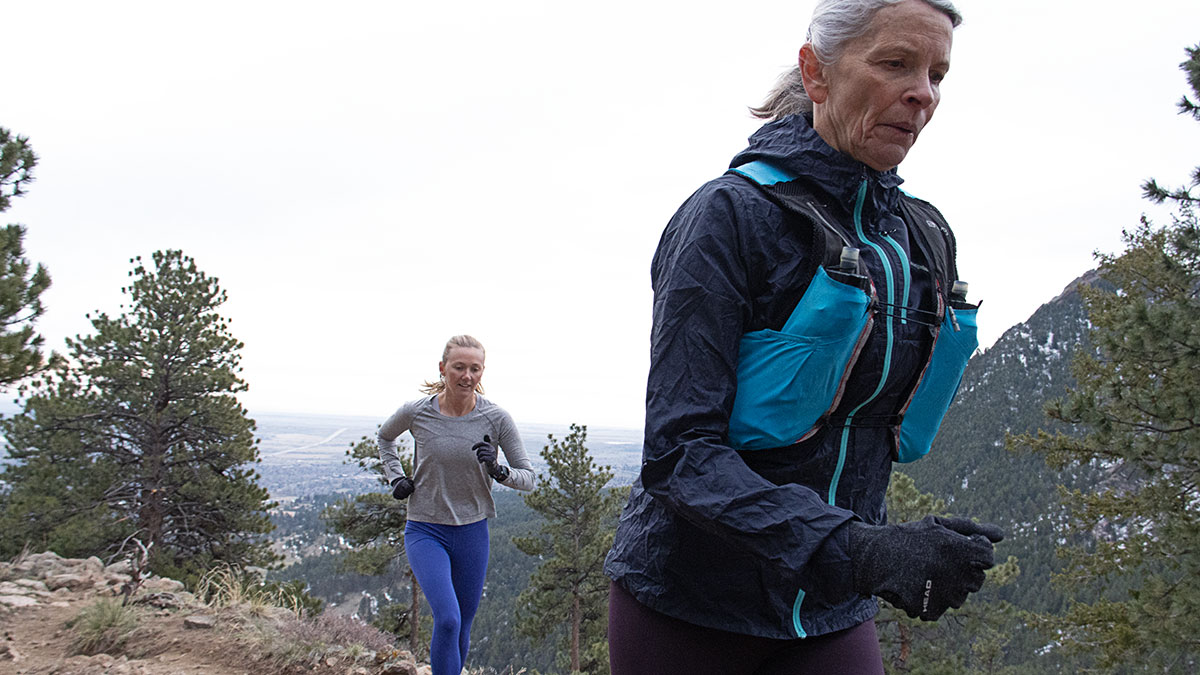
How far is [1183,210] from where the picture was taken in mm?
9891

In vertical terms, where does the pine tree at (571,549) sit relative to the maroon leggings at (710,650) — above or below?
below

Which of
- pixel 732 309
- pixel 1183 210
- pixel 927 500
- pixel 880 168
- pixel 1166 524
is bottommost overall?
pixel 927 500

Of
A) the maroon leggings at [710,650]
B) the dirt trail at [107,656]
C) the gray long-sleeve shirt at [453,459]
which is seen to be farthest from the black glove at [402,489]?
the maroon leggings at [710,650]

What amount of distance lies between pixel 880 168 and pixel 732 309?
446 mm

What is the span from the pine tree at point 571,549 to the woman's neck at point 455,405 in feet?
52.1

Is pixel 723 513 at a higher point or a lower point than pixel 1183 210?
lower

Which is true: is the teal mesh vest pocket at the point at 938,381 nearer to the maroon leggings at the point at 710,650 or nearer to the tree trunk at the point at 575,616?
the maroon leggings at the point at 710,650

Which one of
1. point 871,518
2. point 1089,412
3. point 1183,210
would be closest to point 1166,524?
point 1089,412

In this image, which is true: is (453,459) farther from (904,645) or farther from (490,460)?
(904,645)

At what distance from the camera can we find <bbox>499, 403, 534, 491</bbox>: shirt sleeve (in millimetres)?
4922

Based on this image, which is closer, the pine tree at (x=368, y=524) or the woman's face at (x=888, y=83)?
the woman's face at (x=888, y=83)

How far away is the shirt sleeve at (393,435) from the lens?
16.1 feet

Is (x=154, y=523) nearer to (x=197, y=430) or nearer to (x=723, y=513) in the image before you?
(x=197, y=430)

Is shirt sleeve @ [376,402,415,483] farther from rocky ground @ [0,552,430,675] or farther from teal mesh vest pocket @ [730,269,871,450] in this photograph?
teal mesh vest pocket @ [730,269,871,450]
